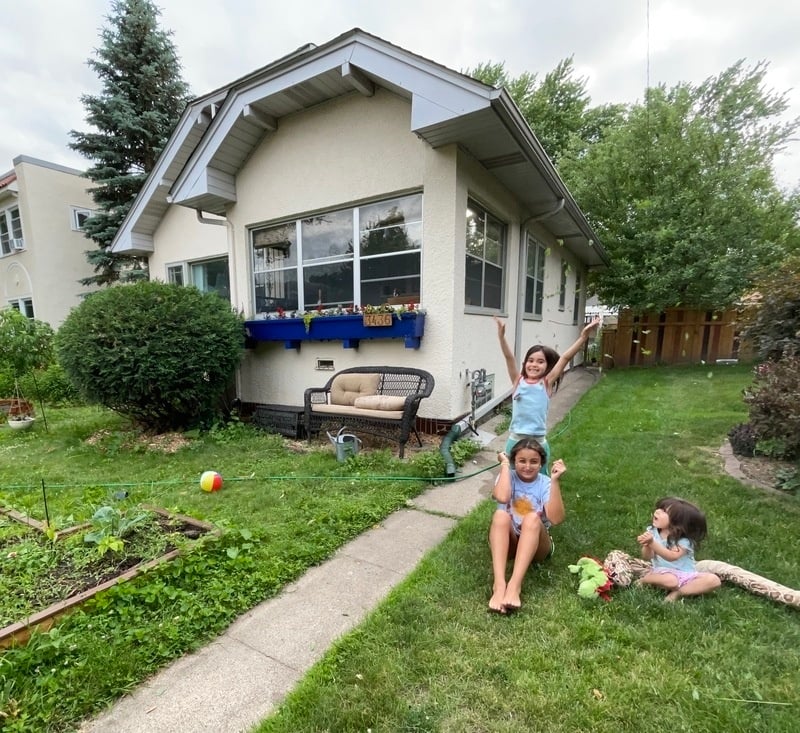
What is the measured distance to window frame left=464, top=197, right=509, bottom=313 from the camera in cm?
505

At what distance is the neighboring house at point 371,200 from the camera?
14.4 ft

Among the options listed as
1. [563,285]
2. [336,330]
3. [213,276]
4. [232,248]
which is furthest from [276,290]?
[563,285]

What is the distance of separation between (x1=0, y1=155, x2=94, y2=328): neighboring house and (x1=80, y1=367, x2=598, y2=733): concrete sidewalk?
50.2 feet

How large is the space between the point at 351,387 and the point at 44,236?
14033 millimetres

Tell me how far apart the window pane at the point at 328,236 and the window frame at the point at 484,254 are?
1.62m

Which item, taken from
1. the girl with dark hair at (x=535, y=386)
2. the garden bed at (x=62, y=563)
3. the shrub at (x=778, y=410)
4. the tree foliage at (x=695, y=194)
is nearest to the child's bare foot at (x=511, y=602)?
the girl with dark hair at (x=535, y=386)

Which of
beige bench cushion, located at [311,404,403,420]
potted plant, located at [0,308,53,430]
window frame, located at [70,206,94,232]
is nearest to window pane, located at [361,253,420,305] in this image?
beige bench cushion, located at [311,404,403,420]

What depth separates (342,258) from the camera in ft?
18.1

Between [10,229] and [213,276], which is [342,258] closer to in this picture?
[213,276]

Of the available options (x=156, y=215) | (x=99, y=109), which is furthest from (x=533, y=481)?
(x=99, y=109)

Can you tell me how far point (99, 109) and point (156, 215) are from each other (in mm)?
5548

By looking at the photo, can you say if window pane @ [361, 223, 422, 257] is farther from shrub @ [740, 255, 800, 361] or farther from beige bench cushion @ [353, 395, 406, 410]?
shrub @ [740, 255, 800, 361]

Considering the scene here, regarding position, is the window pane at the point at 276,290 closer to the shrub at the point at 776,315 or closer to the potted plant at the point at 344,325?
the potted plant at the point at 344,325

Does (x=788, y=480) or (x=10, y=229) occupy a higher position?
(x=10, y=229)
